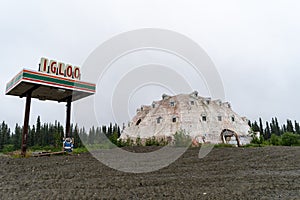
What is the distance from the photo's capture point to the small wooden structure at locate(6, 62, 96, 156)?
1403 cm

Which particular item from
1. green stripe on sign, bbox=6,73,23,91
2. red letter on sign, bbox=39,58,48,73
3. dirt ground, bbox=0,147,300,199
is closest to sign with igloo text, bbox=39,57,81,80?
red letter on sign, bbox=39,58,48,73

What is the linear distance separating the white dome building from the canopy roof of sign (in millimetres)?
12017

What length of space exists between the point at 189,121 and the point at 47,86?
17.7 m

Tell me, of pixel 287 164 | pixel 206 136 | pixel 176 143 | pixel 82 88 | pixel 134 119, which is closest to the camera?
pixel 287 164

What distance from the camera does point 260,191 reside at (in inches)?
231

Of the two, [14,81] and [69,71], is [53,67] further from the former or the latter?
[14,81]

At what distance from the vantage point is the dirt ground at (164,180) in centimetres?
573

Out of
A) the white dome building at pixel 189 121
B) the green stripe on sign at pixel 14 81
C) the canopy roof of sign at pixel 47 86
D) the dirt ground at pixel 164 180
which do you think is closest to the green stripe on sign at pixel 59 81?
the canopy roof of sign at pixel 47 86

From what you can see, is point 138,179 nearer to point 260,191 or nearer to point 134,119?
point 260,191

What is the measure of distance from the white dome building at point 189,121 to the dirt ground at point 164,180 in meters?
16.5

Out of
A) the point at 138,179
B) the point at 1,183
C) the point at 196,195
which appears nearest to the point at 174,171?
the point at 138,179

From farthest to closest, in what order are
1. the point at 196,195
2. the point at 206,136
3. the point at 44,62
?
the point at 206,136 → the point at 44,62 → the point at 196,195

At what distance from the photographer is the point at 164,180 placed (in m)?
7.18

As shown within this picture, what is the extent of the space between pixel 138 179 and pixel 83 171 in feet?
7.73
